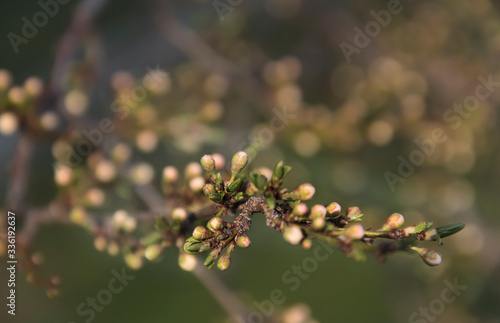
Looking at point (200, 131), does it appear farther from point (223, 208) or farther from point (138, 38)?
point (138, 38)

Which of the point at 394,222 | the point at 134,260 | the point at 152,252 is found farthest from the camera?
the point at 134,260

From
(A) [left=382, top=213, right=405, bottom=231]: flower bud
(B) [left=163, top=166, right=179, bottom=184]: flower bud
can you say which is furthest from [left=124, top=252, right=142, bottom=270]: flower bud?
(A) [left=382, top=213, right=405, bottom=231]: flower bud

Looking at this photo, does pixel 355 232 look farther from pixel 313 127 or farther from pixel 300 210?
pixel 313 127

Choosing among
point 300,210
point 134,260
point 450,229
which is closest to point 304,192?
point 300,210

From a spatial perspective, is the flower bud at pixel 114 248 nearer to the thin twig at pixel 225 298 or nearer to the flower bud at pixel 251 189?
the thin twig at pixel 225 298

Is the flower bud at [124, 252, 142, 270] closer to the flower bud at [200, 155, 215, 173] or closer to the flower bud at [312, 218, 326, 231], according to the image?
the flower bud at [200, 155, 215, 173]
